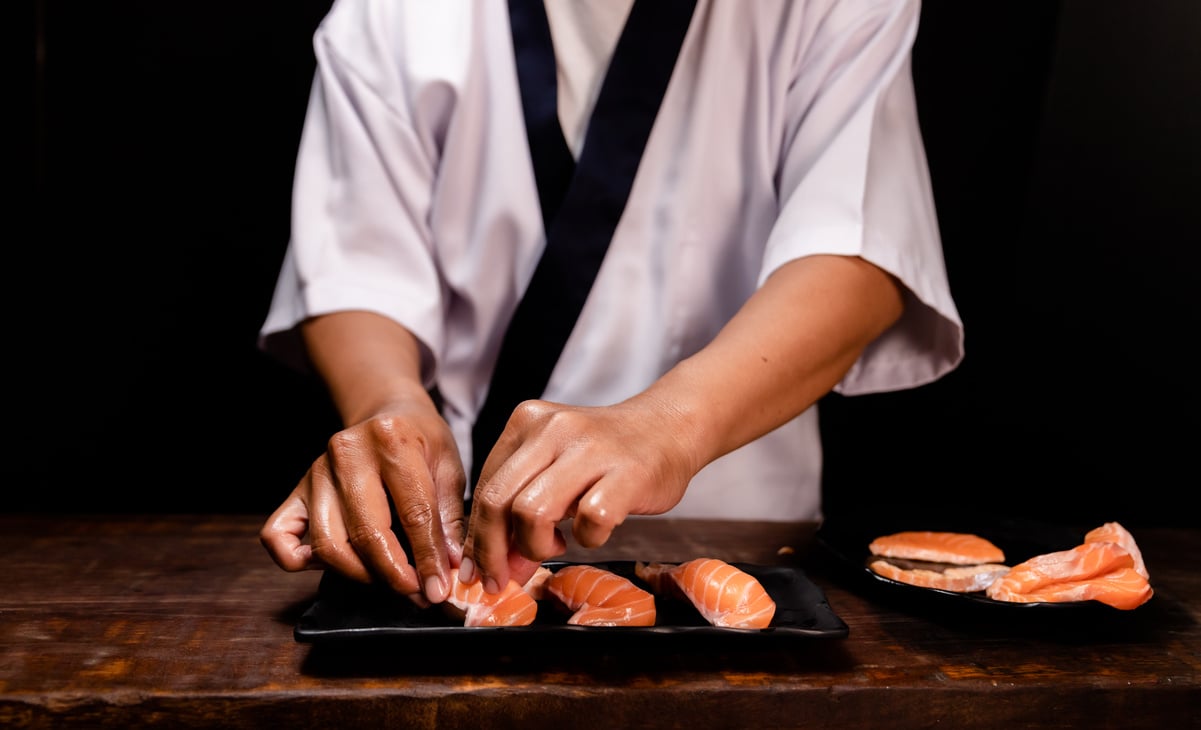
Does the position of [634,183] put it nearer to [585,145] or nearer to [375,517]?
[585,145]

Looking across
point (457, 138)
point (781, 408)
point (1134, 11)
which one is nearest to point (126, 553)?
point (457, 138)

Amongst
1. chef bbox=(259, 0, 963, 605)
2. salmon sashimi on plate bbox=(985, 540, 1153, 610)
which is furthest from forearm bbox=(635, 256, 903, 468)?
salmon sashimi on plate bbox=(985, 540, 1153, 610)

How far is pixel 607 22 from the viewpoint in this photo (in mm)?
1651

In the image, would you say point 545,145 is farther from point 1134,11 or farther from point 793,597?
point 1134,11

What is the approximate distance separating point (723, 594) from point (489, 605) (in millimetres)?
247

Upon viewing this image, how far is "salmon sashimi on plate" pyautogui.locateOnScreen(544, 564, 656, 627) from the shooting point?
3.38ft

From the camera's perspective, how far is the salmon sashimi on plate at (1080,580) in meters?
1.11

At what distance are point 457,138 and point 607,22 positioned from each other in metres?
0.32

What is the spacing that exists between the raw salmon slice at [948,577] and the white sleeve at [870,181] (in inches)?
18.3

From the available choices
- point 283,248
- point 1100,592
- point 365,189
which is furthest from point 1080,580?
point 283,248

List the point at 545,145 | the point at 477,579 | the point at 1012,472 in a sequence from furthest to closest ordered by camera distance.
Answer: the point at 1012,472 < the point at 545,145 < the point at 477,579

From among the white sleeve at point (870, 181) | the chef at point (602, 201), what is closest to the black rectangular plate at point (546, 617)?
the chef at point (602, 201)

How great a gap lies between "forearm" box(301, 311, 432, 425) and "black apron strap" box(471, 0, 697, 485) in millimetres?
234

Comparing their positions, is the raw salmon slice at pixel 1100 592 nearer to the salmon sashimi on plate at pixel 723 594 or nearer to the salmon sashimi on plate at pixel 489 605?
the salmon sashimi on plate at pixel 723 594
